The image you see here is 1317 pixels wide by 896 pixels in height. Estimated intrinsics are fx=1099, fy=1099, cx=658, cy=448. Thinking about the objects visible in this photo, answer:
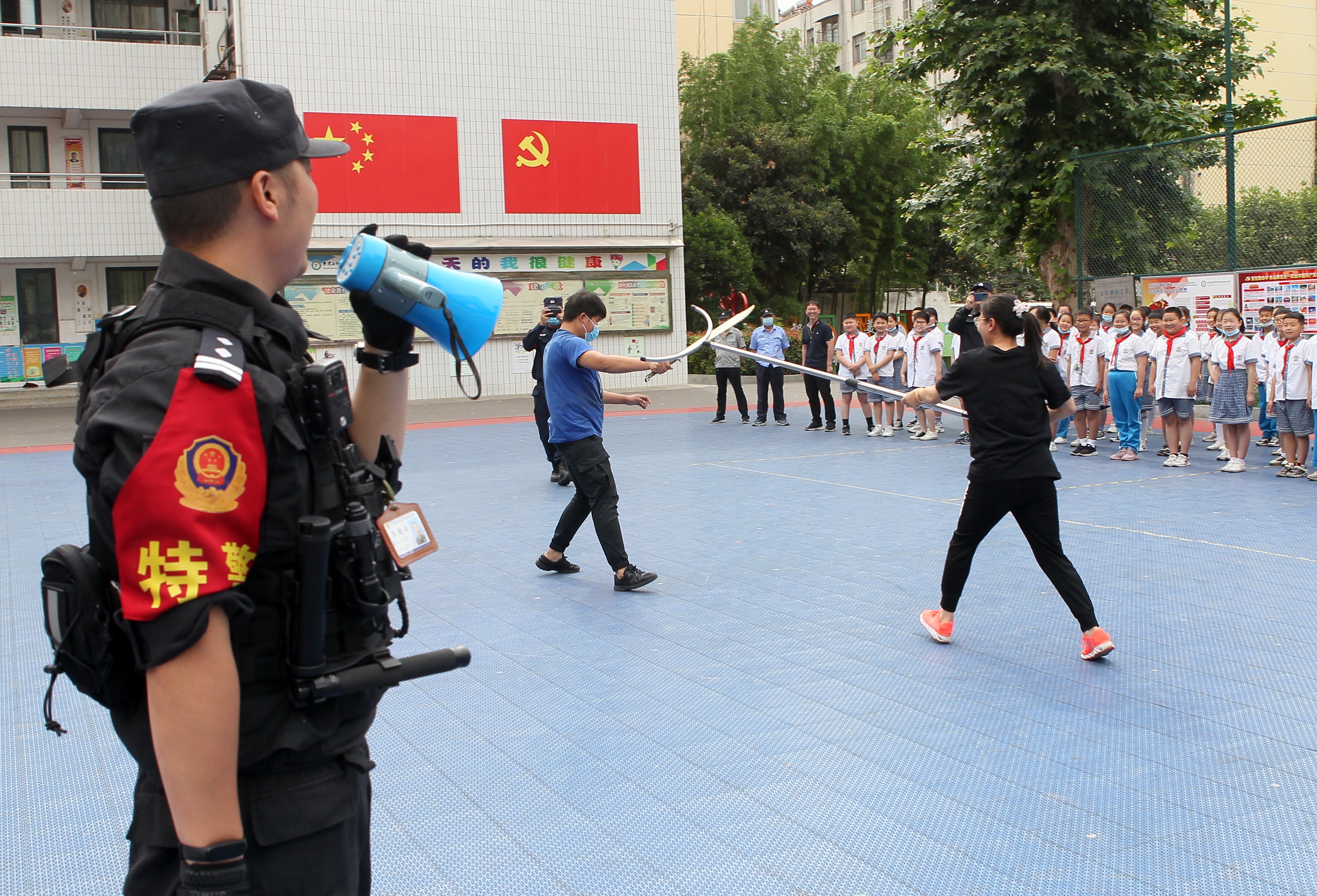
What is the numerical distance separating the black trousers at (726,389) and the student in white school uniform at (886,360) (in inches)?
89.5

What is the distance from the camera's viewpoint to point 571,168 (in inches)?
984

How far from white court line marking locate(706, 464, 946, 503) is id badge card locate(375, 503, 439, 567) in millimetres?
8724

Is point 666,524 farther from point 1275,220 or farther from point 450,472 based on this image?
point 1275,220

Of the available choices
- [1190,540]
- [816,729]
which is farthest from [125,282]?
[816,729]

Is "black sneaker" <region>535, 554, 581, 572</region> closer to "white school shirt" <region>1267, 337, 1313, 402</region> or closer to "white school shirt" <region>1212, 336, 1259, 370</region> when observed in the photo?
"white school shirt" <region>1267, 337, 1313, 402</region>

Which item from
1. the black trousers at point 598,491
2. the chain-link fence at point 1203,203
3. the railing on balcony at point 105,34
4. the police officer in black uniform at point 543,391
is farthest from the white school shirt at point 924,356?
the railing on balcony at point 105,34

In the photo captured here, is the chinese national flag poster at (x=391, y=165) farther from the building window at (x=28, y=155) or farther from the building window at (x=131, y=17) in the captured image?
the building window at (x=28, y=155)

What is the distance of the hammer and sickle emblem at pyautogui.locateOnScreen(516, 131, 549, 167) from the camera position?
24.5 meters

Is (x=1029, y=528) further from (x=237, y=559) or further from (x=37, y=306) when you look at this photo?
(x=37, y=306)

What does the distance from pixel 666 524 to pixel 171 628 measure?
8075 millimetres

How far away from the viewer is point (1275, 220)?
14125 mm

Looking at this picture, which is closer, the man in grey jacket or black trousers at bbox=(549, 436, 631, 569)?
black trousers at bbox=(549, 436, 631, 569)

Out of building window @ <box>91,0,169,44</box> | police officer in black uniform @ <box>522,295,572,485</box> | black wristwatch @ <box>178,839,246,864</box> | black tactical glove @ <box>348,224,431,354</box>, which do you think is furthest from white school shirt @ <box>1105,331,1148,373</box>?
building window @ <box>91,0,169,44</box>

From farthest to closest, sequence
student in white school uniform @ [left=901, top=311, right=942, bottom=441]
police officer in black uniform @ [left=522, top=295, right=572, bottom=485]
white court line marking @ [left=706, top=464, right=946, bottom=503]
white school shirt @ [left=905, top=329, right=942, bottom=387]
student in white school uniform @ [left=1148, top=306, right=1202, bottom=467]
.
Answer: white school shirt @ [left=905, top=329, right=942, bottom=387] < student in white school uniform @ [left=901, top=311, right=942, bottom=441] < student in white school uniform @ [left=1148, top=306, right=1202, bottom=467] < police officer in black uniform @ [left=522, top=295, right=572, bottom=485] < white court line marking @ [left=706, top=464, right=946, bottom=503]
